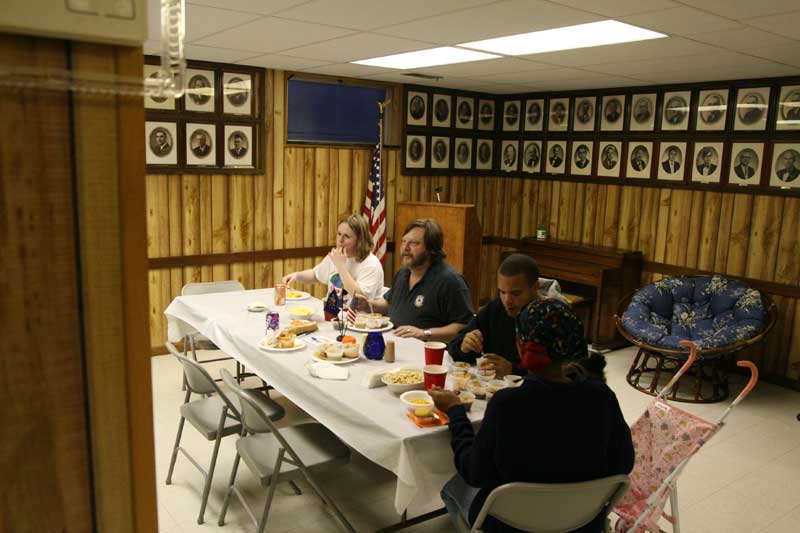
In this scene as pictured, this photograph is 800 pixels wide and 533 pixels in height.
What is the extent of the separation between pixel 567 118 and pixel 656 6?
4.30 meters

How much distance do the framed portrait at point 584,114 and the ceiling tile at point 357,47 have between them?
10.2 feet

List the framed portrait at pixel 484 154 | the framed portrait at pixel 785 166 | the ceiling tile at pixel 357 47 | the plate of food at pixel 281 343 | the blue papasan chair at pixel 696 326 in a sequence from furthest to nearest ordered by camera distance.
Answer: the framed portrait at pixel 484 154
the framed portrait at pixel 785 166
the blue papasan chair at pixel 696 326
the ceiling tile at pixel 357 47
the plate of food at pixel 281 343

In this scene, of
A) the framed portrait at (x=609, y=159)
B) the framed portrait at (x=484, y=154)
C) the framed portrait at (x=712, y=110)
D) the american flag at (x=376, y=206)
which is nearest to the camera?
the framed portrait at (x=712, y=110)

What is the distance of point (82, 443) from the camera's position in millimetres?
935

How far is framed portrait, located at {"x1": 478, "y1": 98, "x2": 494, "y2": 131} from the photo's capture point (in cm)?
822

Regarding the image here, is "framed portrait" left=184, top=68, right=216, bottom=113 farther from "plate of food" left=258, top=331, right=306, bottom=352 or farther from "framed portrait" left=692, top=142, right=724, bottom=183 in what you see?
"framed portrait" left=692, top=142, right=724, bottom=183

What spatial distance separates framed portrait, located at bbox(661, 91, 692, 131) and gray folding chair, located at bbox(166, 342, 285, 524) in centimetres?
511

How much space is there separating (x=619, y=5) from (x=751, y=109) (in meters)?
3.42

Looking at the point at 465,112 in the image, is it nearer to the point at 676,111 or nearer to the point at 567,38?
the point at 676,111

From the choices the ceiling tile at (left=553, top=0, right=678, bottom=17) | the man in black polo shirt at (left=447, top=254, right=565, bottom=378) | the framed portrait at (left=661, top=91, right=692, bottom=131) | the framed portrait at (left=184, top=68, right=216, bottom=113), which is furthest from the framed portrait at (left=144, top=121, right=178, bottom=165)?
the framed portrait at (left=661, top=91, right=692, bottom=131)

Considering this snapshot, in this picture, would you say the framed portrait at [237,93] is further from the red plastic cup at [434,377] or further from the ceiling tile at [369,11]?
the red plastic cup at [434,377]

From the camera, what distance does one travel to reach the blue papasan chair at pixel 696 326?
210 inches

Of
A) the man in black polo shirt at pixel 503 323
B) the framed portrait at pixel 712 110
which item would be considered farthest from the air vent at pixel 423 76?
the man in black polo shirt at pixel 503 323

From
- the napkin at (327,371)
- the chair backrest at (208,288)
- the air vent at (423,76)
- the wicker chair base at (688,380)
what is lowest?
the wicker chair base at (688,380)
